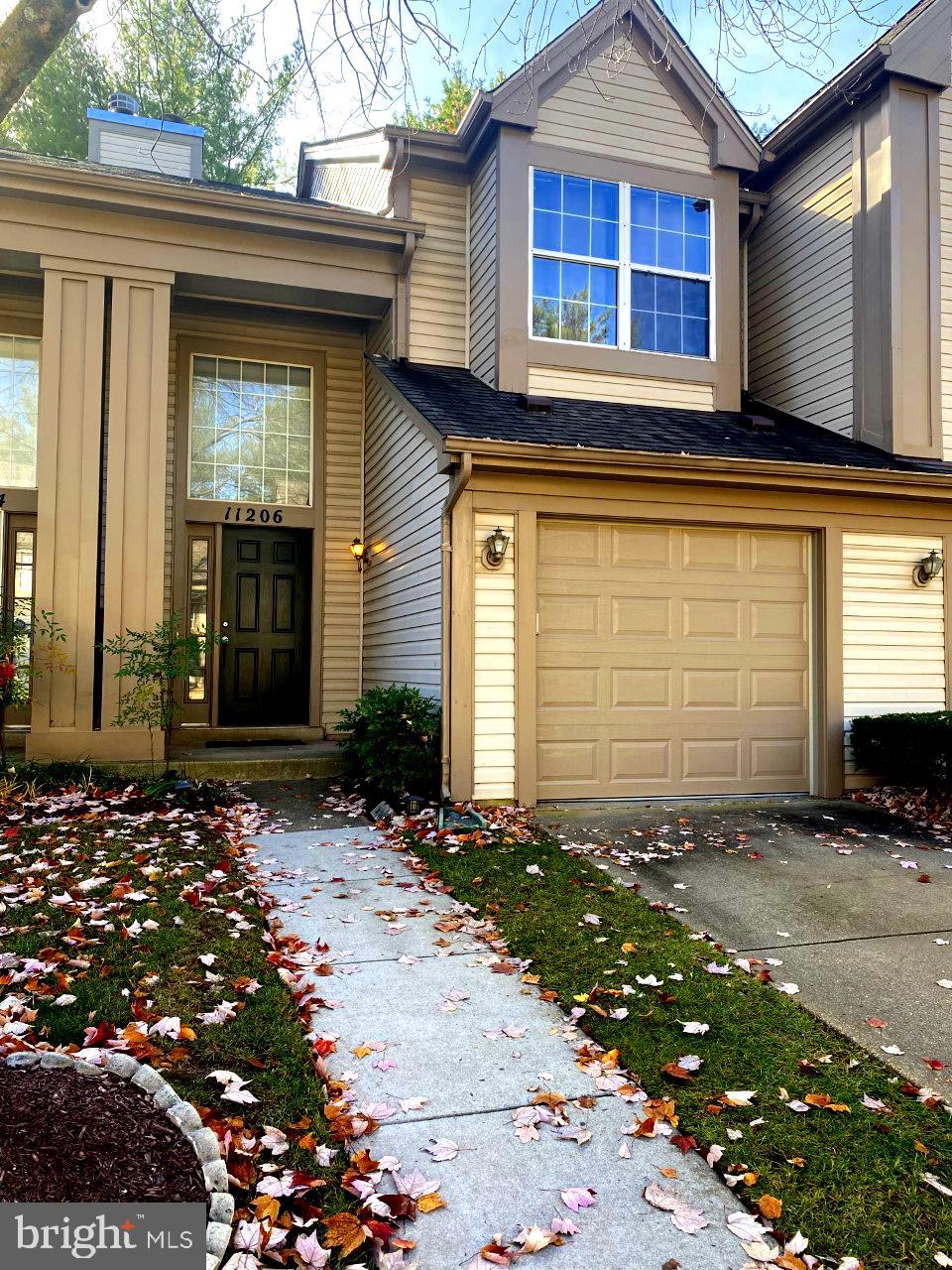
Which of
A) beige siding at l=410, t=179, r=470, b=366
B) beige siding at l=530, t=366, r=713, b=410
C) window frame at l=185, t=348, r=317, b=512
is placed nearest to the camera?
beige siding at l=530, t=366, r=713, b=410

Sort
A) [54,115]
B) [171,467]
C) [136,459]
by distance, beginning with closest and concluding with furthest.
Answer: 1. [136,459]
2. [171,467]
3. [54,115]

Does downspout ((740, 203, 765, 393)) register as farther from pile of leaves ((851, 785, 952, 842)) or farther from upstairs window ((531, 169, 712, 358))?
pile of leaves ((851, 785, 952, 842))

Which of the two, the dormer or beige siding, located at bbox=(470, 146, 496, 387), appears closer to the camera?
the dormer

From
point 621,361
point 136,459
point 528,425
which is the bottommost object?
point 136,459

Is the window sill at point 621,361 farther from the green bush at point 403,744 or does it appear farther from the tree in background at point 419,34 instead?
the tree in background at point 419,34

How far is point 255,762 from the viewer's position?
25.0 ft

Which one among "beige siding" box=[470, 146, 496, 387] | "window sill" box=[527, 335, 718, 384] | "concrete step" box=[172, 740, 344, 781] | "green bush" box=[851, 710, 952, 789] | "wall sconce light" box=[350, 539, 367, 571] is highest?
"beige siding" box=[470, 146, 496, 387]

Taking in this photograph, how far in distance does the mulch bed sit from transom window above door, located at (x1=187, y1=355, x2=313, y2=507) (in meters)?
7.51

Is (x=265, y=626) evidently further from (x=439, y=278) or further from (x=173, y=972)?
(x=173, y=972)

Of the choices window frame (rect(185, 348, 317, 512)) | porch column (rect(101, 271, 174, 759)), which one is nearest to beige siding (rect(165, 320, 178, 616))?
window frame (rect(185, 348, 317, 512))

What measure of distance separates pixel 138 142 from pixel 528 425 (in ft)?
21.0

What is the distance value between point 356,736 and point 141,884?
10.3 ft

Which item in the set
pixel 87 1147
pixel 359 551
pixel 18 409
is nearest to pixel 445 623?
pixel 359 551

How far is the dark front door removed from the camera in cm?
898
